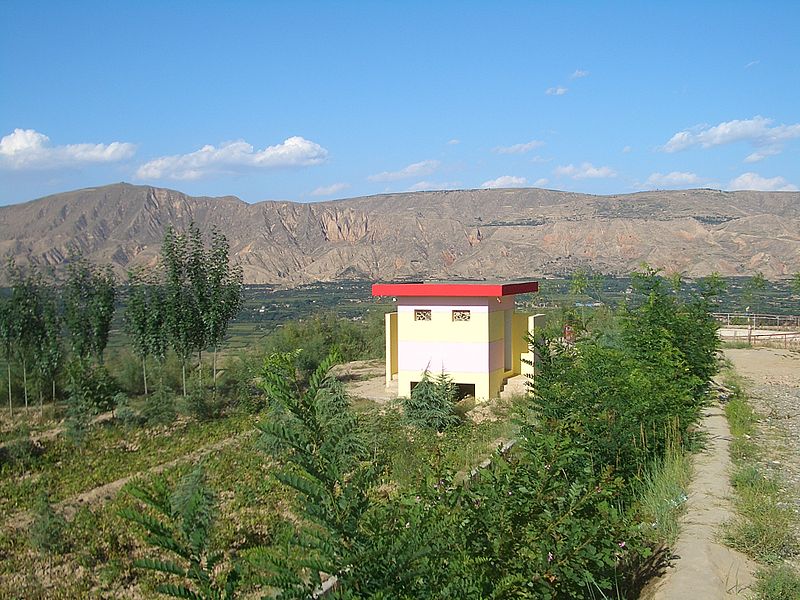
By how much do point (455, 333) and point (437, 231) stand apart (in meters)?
78.9

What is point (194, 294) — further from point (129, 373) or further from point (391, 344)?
point (391, 344)

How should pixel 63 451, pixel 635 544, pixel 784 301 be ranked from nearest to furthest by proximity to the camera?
pixel 635 544, pixel 63 451, pixel 784 301

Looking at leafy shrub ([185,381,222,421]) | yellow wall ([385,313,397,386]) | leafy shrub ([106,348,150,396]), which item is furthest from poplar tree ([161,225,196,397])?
yellow wall ([385,313,397,386])

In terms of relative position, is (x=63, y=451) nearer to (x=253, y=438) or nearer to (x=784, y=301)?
(x=253, y=438)

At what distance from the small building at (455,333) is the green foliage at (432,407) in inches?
53.0

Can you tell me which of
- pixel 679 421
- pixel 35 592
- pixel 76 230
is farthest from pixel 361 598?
pixel 76 230

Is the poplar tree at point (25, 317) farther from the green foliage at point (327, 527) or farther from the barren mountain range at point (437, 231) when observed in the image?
the barren mountain range at point (437, 231)

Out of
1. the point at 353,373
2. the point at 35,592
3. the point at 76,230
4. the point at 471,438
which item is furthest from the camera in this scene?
the point at 76,230

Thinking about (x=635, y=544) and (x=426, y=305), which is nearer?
(x=635, y=544)

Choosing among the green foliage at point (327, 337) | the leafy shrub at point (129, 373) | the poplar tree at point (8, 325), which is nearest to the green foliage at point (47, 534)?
the poplar tree at point (8, 325)

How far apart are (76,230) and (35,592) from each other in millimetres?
98202

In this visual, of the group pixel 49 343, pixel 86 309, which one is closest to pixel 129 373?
pixel 86 309

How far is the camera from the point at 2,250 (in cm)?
8744

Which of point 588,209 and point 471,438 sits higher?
point 588,209
